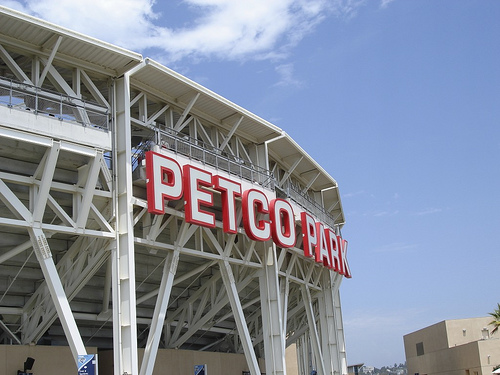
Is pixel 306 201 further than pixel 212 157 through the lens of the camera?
Yes

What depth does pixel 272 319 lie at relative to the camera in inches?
1238

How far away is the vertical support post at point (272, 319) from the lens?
30922mm

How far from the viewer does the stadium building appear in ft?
74.4

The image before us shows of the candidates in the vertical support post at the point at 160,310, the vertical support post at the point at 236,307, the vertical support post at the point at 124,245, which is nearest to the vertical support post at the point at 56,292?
the vertical support post at the point at 124,245

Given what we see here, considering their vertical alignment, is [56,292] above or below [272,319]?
above

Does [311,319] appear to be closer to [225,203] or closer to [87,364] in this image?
[225,203]

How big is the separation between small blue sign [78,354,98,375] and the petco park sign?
19.1 feet

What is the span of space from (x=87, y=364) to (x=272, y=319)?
1296 centimetres

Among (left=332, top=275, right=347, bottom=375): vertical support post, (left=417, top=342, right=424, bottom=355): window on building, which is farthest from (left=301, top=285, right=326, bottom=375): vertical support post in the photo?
(left=417, top=342, right=424, bottom=355): window on building

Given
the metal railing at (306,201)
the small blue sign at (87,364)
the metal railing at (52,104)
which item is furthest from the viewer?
the metal railing at (306,201)

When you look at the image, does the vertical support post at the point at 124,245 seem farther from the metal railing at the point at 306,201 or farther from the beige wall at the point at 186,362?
the metal railing at the point at 306,201

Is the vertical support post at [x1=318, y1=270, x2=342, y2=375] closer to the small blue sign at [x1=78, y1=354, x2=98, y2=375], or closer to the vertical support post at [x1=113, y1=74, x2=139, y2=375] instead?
the vertical support post at [x1=113, y1=74, x2=139, y2=375]

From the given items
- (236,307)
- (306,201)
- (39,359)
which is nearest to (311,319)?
(306,201)

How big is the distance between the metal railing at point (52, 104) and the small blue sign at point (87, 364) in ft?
25.7
